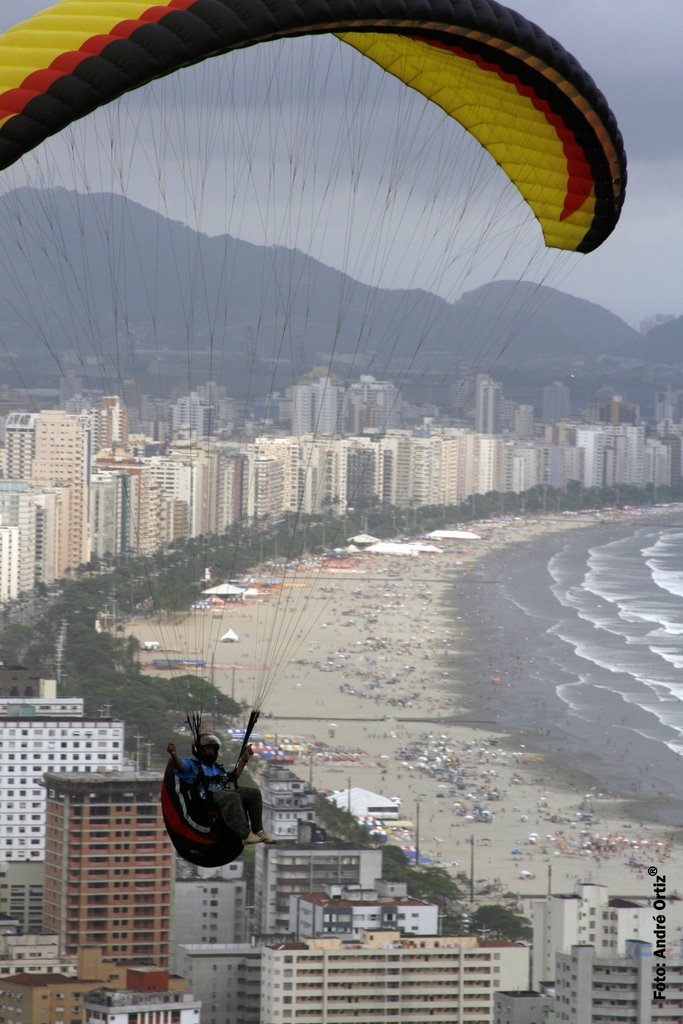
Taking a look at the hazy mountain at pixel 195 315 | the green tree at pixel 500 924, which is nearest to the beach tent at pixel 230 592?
the hazy mountain at pixel 195 315

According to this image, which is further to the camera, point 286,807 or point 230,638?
point 230,638

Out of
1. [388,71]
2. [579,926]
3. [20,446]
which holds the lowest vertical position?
[579,926]

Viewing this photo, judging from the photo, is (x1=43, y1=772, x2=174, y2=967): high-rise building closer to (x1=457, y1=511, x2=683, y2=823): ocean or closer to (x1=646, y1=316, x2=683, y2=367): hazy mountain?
(x1=457, y1=511, x2=683, y2=823): ocean

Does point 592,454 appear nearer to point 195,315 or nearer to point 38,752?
point 195,315

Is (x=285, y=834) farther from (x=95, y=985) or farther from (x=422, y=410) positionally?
(x=422, y=410)

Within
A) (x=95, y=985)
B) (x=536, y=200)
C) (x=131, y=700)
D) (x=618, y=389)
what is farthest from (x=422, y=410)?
(x=536, y=200)

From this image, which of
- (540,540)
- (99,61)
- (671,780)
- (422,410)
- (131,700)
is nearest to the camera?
(99,61)

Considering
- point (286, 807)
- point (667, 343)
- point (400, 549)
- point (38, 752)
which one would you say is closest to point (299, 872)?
point (286, 807)

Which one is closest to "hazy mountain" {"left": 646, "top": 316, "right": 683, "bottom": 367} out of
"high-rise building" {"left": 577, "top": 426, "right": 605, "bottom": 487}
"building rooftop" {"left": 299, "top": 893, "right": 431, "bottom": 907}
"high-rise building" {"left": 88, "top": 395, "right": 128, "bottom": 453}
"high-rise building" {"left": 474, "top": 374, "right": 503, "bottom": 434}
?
"high-rise building" {"left": 474, "top": 374, "right": 503, "bottom": 434}
